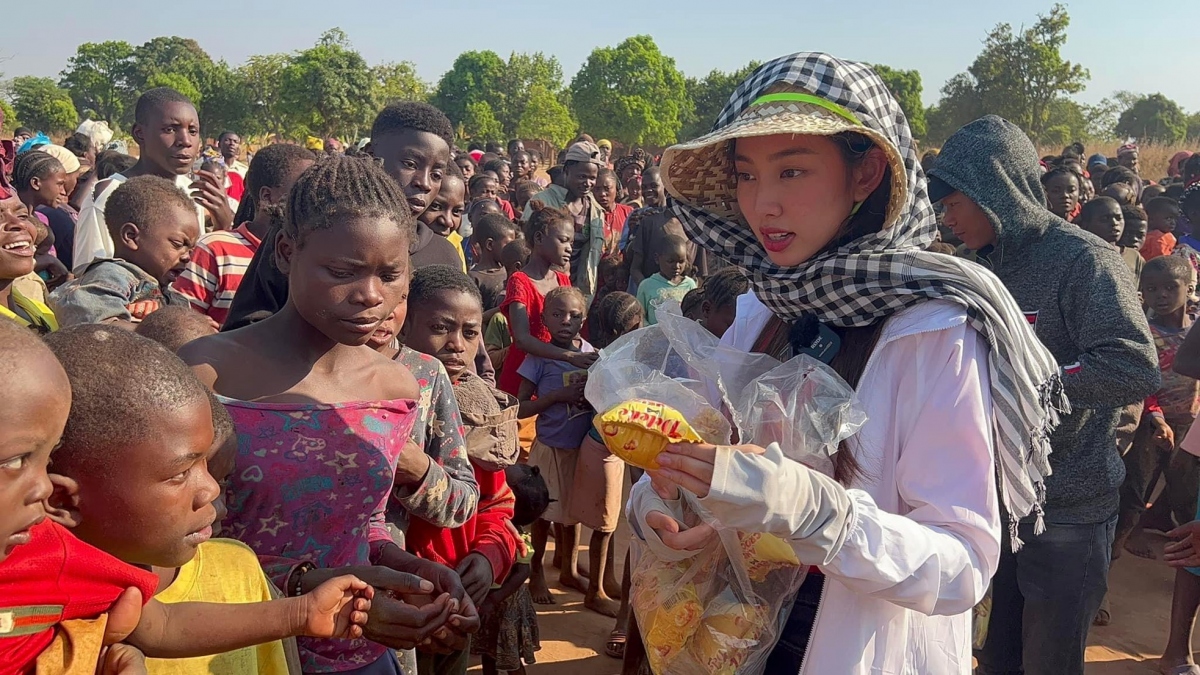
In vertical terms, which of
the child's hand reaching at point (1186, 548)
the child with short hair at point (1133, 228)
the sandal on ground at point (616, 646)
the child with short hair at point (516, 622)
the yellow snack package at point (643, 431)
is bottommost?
the sandal on ground at point (616, 646)

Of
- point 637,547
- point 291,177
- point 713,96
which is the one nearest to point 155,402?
point 637,547

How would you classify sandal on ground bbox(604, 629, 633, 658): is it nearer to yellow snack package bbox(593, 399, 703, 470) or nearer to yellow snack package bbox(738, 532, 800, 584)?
yellow snack package bbox(738, 532, 800, 584)

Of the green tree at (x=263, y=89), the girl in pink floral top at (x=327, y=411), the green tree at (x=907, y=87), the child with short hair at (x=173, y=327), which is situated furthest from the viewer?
the green tree at (x=907, y=87)

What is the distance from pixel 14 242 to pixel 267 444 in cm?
181

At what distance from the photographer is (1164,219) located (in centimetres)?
803

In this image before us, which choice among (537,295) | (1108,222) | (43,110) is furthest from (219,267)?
(43,110)

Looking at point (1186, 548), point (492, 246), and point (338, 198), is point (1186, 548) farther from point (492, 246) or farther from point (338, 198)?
point (492, 246)

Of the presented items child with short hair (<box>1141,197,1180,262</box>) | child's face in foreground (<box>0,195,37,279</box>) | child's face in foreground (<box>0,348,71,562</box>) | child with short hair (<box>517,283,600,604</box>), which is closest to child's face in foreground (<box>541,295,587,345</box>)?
child with short hair (<box>517,283,600,604</box>)

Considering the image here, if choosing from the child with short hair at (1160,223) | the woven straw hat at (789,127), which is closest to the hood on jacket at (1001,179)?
the woven straw hat at (789,127)

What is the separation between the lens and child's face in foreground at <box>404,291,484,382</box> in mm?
3086

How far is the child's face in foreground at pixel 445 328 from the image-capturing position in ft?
10.1

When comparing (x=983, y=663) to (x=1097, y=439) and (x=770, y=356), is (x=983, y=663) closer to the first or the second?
(x=1097, y=439)

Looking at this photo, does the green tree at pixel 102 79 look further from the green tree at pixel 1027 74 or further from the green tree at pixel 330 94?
the green tree at pixel 1027 74

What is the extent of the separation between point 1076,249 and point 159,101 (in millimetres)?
4646
